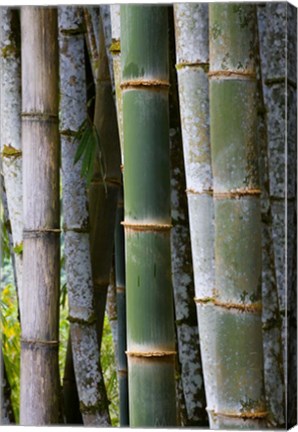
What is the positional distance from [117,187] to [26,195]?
0.21 m

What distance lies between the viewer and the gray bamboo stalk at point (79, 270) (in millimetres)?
2135

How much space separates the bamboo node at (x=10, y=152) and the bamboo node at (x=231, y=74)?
52 centimetres

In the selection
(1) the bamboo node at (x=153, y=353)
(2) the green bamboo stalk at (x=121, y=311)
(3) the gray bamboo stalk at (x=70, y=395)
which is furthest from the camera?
(3) the gray bamboo stalk at (x=70, y=395)

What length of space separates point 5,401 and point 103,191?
531mm

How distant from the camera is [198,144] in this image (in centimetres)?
196

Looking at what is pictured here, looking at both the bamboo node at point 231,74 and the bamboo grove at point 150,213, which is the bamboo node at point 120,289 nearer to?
the bamboo grove at point 150,213

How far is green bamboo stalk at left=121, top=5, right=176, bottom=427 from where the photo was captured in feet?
6.10

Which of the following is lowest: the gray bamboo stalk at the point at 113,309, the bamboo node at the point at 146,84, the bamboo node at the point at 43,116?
the gray bamboo stalk at the point at 113,309

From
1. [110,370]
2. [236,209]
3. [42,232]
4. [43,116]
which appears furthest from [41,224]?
[236,209]

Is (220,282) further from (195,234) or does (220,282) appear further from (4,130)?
(4,130)

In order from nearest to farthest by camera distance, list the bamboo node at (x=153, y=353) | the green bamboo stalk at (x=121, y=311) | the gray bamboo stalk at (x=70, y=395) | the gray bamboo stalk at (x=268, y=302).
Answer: the bamboo node at (x=153, y=353) < the gray bamboo stalk at (x=268, y=302) < the green bamboo stalk at (x=121, y=311) < the gray bamboo stalk at (x=70, y=395)

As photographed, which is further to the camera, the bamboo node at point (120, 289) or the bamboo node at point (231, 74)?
the bamboo node at point (120, 289)

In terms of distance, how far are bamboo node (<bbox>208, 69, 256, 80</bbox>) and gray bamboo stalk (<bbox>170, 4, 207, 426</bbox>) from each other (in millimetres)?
151

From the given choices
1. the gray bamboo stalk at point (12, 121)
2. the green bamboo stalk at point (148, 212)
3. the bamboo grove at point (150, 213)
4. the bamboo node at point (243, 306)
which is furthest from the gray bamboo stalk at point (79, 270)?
the bamboo node at point (243, 306)
